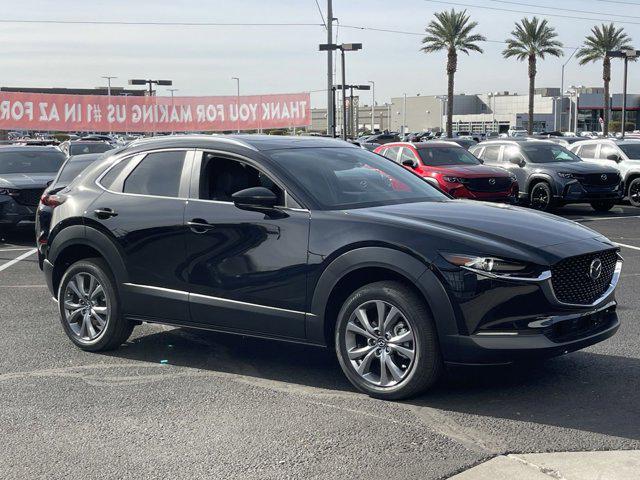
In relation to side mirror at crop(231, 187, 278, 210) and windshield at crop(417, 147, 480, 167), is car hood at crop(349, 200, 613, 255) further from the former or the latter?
windshield at crop(417, 147, 480, 167)

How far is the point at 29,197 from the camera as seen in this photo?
602 inches

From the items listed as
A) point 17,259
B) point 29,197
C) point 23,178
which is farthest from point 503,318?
point 23,178

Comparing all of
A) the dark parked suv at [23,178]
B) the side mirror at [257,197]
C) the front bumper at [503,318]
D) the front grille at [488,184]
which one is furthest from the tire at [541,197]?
the front bumper at [503,318]

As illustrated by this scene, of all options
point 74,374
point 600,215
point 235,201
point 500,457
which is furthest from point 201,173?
point 600,215

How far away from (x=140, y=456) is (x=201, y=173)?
2.51 meters

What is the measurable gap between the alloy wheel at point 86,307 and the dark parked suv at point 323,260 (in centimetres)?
1

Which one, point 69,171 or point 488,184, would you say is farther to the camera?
point 488,184

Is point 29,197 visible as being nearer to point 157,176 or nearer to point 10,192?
point 10,192

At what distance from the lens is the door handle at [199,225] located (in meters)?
6.41

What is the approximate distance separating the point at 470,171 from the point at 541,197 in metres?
2.78

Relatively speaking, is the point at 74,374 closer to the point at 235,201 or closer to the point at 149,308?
the point at 149,308

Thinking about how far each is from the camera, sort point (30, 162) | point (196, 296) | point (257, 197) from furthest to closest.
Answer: point (30, 162)
point (196, 296)
point (257, 197)

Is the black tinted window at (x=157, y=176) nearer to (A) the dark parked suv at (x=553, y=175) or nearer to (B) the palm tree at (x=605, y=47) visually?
(A) the dark parked suv at (x=553, y=175)

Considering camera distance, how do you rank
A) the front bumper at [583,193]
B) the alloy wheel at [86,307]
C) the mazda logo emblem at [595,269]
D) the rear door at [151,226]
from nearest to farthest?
1. the mazda logo emblem at [595,269]
2. the rear door at [151,226]
3. the alloy wheel at [86,307]
4. the front bumper at [583,193]
